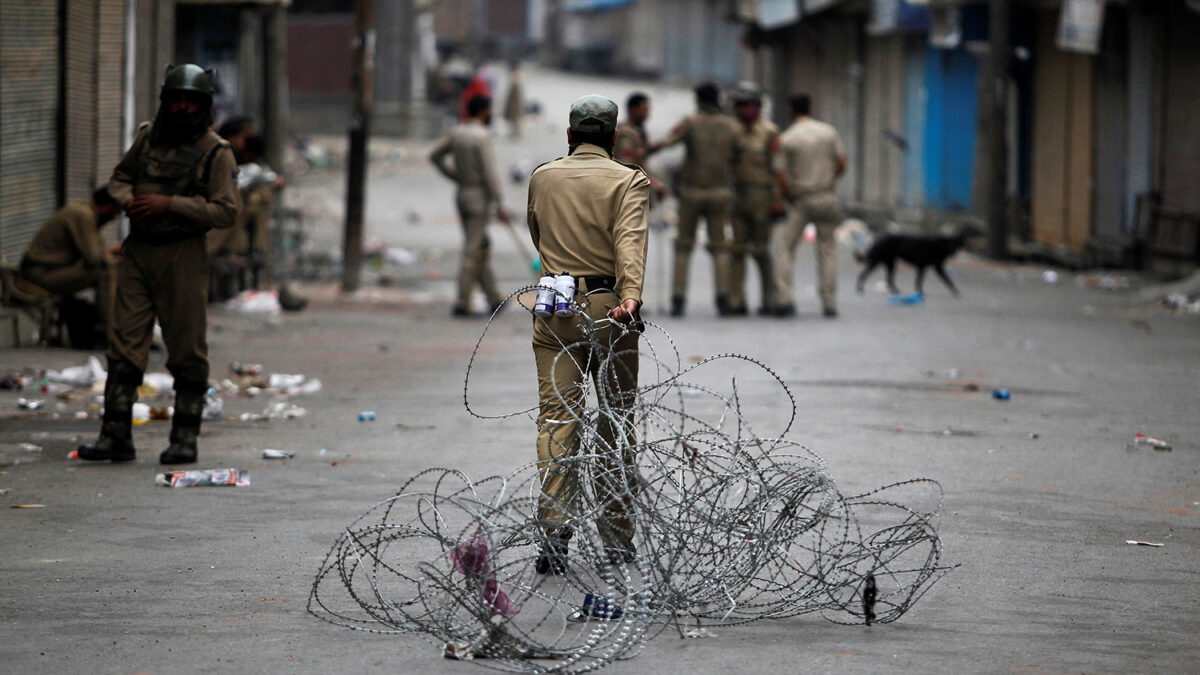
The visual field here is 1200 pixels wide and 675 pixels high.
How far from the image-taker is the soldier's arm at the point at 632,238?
570 cm

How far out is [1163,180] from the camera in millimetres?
19000

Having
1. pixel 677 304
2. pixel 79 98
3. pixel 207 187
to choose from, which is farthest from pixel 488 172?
pixel 207 187

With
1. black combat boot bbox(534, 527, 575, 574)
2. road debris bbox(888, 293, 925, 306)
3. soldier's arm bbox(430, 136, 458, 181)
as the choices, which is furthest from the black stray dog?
black combat boot bbox(534, 527, 575, 574)

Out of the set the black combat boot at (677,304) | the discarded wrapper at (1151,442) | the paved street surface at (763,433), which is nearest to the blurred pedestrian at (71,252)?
the paved street surface at (763,433)

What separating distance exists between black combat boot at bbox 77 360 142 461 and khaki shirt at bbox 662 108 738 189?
775 cm

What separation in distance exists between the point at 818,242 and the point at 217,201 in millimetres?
8397

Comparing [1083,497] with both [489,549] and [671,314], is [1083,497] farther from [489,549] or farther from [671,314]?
[671,314]

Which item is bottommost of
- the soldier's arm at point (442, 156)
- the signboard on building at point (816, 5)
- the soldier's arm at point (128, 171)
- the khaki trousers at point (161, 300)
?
the khaki trousers at point (161, 300)

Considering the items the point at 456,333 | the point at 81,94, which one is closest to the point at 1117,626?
the point at 456,333

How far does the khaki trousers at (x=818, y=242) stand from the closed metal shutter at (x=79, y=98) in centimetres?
602

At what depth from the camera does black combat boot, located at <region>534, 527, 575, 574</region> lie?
16.2ft

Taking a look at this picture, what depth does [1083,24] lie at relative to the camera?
62.8 feet

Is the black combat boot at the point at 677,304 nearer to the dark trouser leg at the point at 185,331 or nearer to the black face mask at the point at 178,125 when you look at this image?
the dark trouser leg at the point at 185,331

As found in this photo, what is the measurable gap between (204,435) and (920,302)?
9.73m
